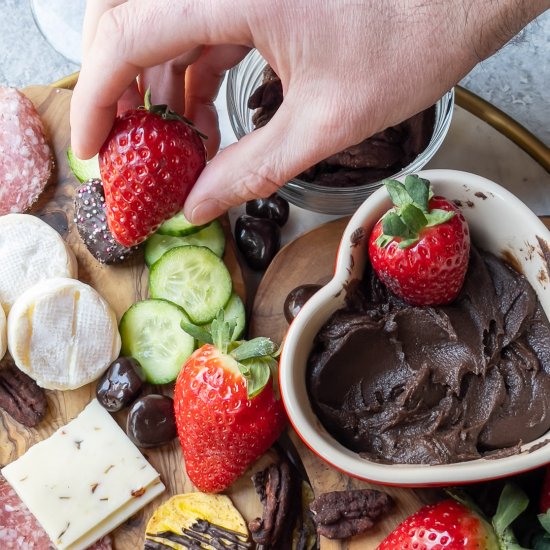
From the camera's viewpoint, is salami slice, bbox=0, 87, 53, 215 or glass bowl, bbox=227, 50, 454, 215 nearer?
glass bowl, bbox=227, 50, 454, 215

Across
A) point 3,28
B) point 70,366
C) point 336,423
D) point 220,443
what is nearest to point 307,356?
point 336,423

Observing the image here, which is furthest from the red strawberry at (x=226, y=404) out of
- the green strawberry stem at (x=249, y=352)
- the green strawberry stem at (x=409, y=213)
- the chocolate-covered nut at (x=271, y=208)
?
the chocolate-covered nut at (x=271, y=208)

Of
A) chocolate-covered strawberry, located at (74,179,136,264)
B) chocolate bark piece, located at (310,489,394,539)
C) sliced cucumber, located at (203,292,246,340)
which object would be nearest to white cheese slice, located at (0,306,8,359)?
chocolate-covered strawberry, located at (74,179,136,264)

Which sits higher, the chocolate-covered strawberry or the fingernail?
the fingernail

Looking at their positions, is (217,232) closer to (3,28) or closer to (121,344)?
(121,344)

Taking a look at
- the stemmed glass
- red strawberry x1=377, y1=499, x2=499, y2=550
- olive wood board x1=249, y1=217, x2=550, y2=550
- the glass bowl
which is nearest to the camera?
red strawberry x1=377, y1=499, x2=499, y2=550

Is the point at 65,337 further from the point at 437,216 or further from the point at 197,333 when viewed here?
the point at 437,216

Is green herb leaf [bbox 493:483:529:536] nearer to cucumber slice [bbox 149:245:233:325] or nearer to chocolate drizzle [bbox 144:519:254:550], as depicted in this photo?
chocolate drizzle [bbox 144:519:254:550]
